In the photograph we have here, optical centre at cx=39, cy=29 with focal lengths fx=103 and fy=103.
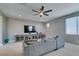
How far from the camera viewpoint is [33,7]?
223 centimetres

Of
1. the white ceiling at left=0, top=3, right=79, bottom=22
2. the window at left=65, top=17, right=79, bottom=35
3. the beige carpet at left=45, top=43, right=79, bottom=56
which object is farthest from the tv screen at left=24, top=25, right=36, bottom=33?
the window at left=65, top=17, right=79, bottom=35

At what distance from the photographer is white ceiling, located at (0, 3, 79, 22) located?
7.02 ft

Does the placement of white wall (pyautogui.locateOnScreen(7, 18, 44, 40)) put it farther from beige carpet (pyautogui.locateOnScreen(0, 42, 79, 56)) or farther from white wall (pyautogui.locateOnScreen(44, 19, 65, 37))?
white wall (pyautogui.locateOnScreen(44, 19, 65, 37))

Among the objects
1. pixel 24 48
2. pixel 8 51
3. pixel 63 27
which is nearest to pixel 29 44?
pixel 24 48

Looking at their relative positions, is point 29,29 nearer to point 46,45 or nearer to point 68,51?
point 46,45

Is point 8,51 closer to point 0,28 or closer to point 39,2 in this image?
point 0,28

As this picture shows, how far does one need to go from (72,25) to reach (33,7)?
3.17 feet

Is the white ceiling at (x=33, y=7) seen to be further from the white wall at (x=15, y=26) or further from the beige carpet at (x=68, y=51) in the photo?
the beige carpet at (x=68, y=51)

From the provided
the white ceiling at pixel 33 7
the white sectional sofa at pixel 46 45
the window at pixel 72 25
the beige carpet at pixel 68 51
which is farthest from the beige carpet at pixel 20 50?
the white ceiling at pixel 33 7

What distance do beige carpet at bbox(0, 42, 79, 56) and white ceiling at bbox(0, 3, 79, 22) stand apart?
0.67m

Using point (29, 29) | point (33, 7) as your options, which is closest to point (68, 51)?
point (29, 29)

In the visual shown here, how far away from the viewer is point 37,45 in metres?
2.45

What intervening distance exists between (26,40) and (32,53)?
36 cm

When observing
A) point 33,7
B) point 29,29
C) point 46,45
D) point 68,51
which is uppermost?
point 33,7
